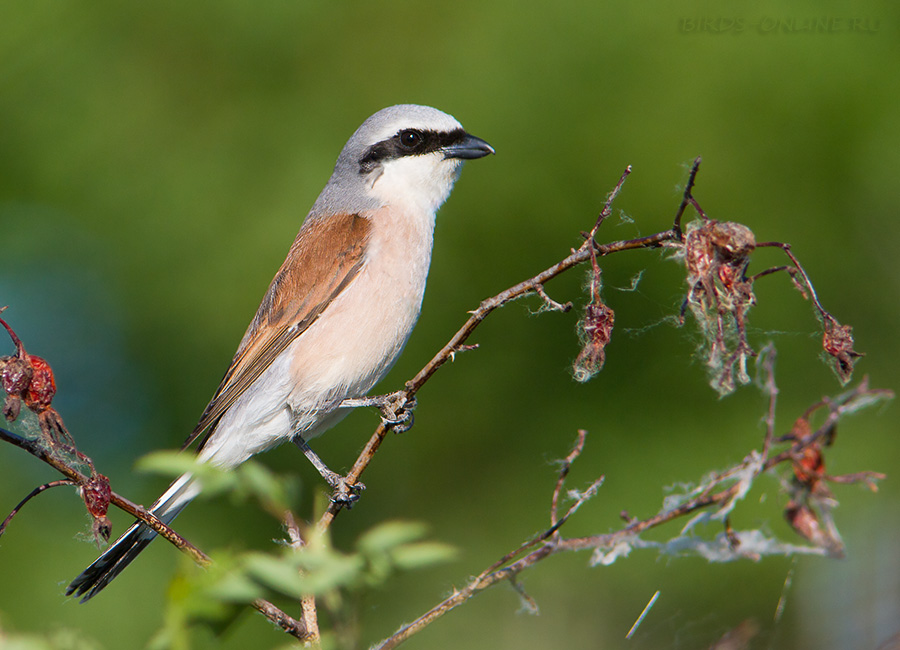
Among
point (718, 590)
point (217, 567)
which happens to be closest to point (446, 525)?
point (718, 590)

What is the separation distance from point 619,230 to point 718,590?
1.98m

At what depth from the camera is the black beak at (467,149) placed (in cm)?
308

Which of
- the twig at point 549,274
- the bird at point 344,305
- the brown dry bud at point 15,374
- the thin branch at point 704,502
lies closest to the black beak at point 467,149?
the bird at point 344,305

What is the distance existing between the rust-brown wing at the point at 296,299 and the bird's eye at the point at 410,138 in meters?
0.36

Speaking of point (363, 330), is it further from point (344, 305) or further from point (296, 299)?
point (296, 299)

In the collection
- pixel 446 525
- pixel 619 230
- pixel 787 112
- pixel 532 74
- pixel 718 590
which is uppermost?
pixel 532 74

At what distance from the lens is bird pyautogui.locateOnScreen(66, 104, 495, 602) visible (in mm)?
2773

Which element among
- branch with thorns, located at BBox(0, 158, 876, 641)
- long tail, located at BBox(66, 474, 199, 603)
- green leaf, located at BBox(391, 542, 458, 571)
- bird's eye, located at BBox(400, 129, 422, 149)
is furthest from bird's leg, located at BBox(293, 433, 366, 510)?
bird's eye, located at BBox(400, 129, 422, 149)

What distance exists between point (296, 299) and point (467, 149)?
0.87m

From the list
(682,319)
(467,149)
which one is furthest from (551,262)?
(682,319)

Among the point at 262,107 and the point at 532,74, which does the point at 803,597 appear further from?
the point at 262,107

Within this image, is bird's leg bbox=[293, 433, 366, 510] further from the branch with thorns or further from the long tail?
the branch with thorns

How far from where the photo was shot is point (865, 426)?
4.56 metres

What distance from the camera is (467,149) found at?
3104mm
